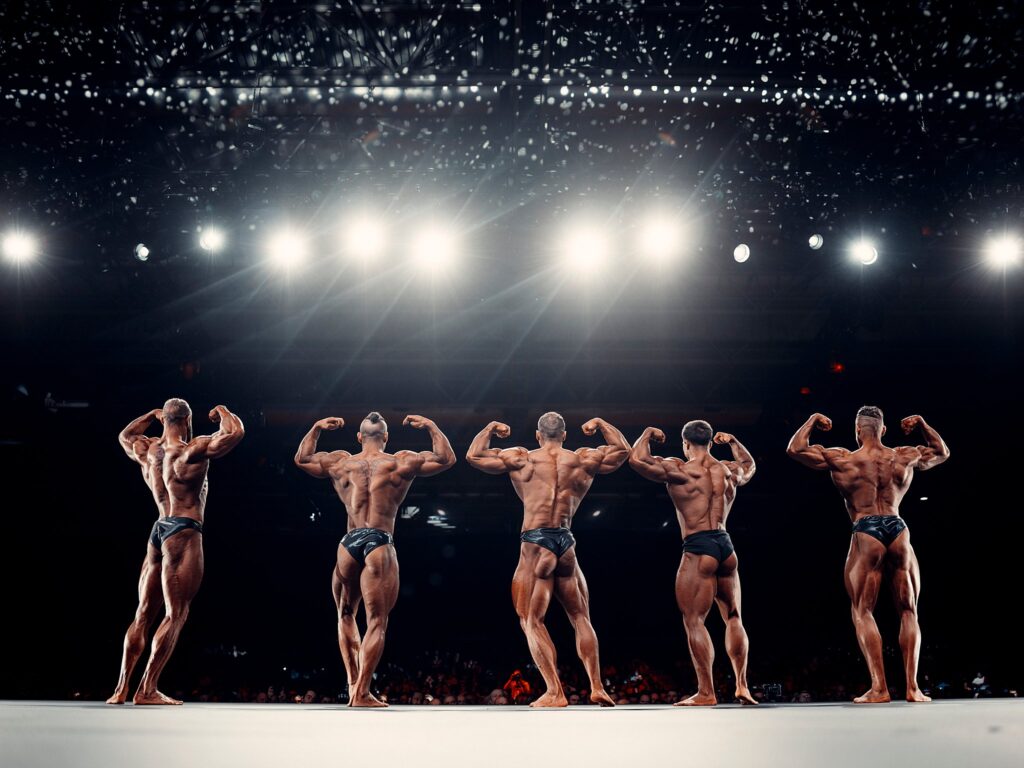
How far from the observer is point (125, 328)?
35.8 ft

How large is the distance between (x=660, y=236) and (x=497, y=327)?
3002 millimetres

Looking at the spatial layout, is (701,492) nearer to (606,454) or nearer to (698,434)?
(698,434)

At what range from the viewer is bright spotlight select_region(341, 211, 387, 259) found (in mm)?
8047

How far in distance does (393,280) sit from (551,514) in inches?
178

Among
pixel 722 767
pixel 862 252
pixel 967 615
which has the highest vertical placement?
pixel 862 252

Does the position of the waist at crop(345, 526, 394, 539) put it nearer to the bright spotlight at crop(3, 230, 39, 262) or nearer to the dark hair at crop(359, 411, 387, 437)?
the dark hair at crop(359, 411, 387, 437)

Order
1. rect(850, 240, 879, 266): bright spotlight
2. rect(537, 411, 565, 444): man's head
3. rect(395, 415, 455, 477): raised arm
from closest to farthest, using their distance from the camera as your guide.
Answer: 1. rect(395, 415, 455, 477): raised arm
2. rect(537, 411, 565, 444): man's head
3. rect(850, 240, 879, 266): bright spotlight

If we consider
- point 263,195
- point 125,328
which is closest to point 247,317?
point 125,328

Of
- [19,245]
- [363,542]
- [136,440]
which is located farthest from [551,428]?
[19,245]

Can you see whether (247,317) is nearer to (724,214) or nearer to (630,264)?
(630,264)

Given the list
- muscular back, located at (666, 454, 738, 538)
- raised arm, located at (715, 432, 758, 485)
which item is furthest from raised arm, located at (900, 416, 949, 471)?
muscular back, located at (666, 454, 738, 538)

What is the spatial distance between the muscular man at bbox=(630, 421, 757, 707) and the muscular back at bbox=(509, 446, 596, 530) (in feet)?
1.30

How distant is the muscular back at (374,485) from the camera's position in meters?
6.29

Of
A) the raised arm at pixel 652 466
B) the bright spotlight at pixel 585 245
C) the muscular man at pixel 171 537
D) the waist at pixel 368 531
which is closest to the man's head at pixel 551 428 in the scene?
the raised arm at pixel 652 466
